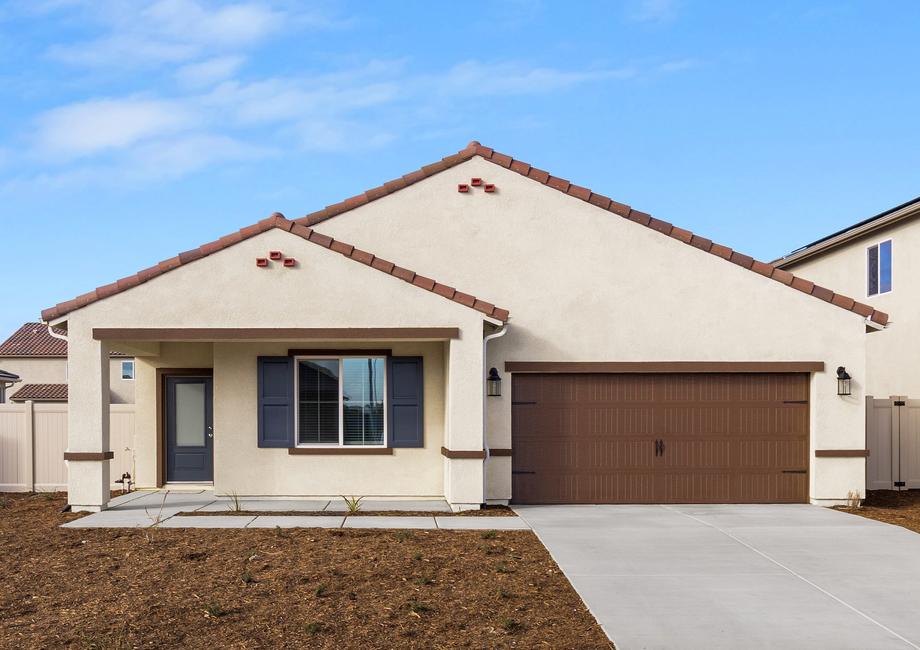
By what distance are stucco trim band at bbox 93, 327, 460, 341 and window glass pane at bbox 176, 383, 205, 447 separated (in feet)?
8.83

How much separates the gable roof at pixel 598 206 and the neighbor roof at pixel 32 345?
33062 millimetres

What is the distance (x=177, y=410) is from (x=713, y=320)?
938 centimetres

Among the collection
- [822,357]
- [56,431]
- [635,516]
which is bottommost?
[635,516]

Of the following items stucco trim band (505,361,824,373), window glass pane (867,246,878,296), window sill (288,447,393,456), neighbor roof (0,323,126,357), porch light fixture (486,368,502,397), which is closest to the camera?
porch light fixture (486,368,502,397)

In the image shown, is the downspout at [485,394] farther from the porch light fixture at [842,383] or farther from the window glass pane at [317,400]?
the porch light fixture at [842,383]

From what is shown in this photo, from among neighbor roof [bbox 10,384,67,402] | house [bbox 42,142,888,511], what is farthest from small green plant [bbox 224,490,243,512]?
neighbor roof [bbox 10,384,67,402]

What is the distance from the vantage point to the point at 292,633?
6.65 metres

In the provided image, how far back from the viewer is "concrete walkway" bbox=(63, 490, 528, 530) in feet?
36.2

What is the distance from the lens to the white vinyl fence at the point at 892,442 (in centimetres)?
1498

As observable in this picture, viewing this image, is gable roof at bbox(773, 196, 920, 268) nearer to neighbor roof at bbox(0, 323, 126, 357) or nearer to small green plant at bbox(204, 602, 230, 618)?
small green plant at bbox(204, 602, 230, 618)

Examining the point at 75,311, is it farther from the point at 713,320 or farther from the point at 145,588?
the point at 713,320

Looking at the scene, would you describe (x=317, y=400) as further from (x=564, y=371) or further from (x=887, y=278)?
(x=887, y=278)

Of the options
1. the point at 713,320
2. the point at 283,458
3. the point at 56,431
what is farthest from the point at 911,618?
the point at 56,431

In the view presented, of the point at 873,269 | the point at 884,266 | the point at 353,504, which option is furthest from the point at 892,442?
the point at 353,504
